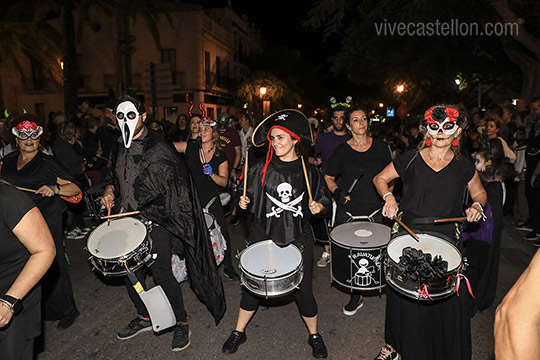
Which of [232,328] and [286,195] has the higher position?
[286,195]

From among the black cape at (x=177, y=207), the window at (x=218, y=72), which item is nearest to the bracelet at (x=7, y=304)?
the black cape at (x=177, y=207)

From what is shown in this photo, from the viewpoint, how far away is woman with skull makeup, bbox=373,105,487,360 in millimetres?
3014

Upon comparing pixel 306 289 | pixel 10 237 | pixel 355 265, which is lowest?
pixel 306 289

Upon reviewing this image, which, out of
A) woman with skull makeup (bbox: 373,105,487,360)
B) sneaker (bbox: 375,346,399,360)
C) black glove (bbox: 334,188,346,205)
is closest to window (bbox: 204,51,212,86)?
black glove (bbox: 334,188,346,205)

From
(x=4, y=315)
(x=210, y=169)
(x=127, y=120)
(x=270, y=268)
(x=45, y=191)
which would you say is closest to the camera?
(x=4, y=315)

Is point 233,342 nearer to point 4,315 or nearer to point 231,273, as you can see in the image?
point 231,273

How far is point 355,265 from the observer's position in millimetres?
3547

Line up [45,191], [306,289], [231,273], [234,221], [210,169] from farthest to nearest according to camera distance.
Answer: [234,221] < [231,273] < [210,169] < [45,191] < [306,289]

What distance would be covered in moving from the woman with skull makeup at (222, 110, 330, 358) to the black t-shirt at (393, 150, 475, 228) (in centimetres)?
78

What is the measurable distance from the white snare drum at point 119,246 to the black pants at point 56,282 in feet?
2.88

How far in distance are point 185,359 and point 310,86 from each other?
45.2 metres

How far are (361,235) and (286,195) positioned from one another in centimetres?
89

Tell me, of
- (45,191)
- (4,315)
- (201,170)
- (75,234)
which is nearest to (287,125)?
(201,170)

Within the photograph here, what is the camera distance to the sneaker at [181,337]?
3.77m
